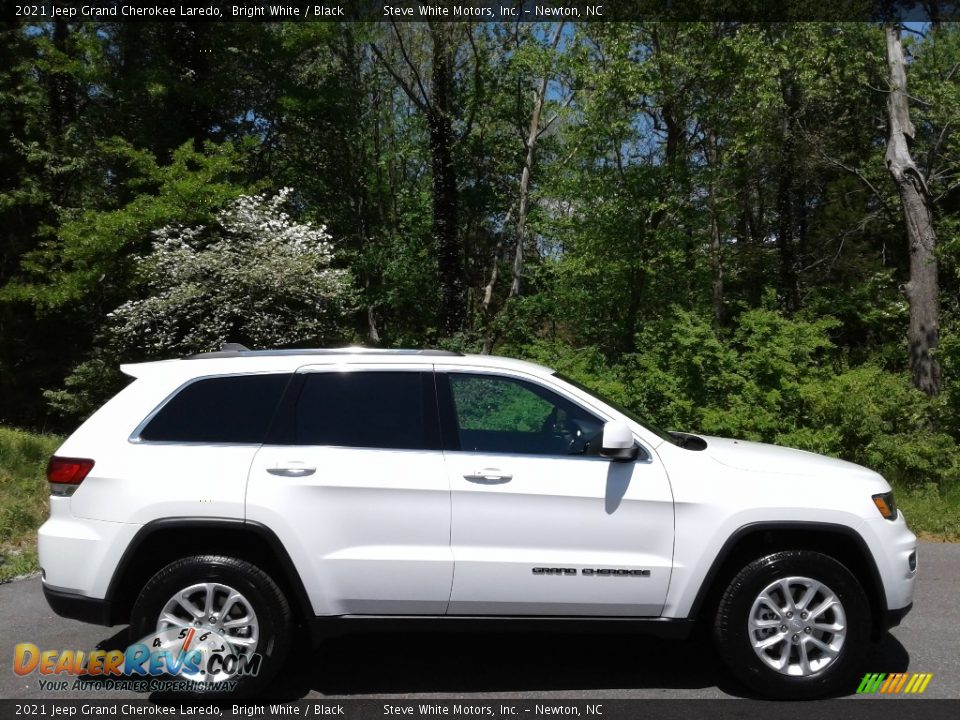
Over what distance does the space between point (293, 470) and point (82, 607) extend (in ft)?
4.27

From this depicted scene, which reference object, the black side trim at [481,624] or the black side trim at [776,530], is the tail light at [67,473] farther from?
the black side trim at [776,530]

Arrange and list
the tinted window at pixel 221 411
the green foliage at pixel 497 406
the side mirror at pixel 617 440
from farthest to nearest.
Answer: the green foliage at pixel 497 406
the tinted window at pixel 221 411
the side mirror at pixel 617 440

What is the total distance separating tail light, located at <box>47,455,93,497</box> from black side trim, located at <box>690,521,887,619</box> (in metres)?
3.31

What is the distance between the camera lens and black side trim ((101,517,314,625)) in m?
4.46

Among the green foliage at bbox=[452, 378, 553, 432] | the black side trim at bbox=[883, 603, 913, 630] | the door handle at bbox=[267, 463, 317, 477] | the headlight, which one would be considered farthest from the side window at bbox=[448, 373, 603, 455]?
the black side trim at bbox=[883, 603, 913, 630]

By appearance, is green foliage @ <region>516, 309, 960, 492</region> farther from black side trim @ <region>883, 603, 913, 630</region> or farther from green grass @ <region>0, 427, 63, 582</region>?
green grass @ <region>0, 427, 63, 582</region>

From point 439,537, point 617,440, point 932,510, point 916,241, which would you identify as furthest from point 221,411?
point 916,241

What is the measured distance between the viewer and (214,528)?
177 inches

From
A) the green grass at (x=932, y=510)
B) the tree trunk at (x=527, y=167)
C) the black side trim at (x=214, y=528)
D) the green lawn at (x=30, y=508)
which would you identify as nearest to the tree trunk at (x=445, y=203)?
the tree trunk at (x=527, y=167)

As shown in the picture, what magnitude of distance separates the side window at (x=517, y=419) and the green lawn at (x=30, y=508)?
4.47 meters

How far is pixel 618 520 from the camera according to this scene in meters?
4.53

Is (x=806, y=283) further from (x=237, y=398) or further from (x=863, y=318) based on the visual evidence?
(x=237, y=398)

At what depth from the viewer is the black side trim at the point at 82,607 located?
447 cm

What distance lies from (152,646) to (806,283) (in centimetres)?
1910
